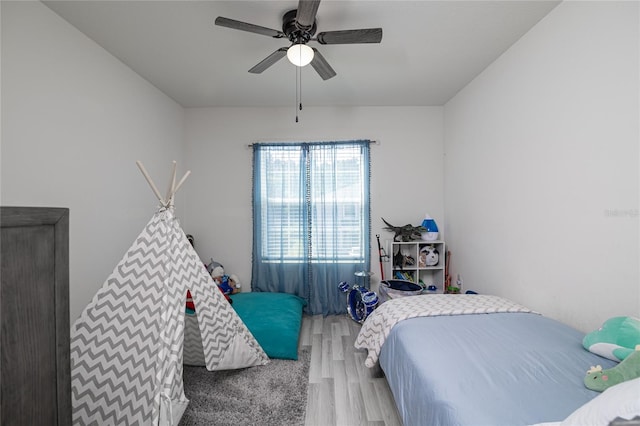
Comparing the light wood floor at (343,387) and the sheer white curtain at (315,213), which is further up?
the sheer white curtain at (315,213)

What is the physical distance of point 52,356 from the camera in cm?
79

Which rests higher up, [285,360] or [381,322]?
[381,322]

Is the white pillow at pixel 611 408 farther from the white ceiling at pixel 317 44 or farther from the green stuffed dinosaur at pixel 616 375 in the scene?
the white ceiling at pixel 317 44

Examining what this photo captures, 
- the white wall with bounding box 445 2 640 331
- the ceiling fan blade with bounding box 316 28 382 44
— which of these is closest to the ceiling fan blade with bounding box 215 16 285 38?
the ceiling fan blade with bounding box 316 28 382 44

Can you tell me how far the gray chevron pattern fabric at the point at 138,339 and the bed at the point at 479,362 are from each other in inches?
51.9

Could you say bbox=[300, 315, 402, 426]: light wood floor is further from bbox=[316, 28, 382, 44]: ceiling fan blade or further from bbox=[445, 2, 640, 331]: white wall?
bbox=[316, 28, 382, 44]: ceiling fan blade

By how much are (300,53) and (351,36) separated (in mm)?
349

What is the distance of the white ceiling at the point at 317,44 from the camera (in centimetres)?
183

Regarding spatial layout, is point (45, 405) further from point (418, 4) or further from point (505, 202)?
point (505, 202)

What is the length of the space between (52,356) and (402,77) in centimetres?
313

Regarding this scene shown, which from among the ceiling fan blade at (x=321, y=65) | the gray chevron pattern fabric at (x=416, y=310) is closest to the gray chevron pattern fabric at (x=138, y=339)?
the gray chevron pattern fabric at (x=416, y=310)

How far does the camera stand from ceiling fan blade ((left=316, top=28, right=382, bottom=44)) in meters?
1.68

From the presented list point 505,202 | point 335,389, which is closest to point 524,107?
point 505,202

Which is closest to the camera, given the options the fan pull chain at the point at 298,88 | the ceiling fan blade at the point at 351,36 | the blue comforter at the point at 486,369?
the blue comforter at the point at 486,369
